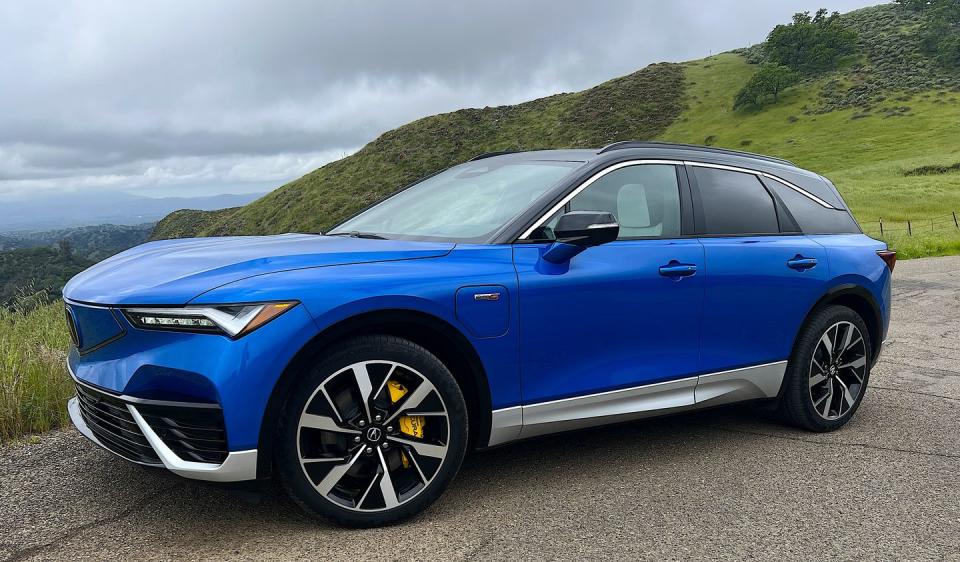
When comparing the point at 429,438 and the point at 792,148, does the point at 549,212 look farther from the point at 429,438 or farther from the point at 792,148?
the point at 792,148

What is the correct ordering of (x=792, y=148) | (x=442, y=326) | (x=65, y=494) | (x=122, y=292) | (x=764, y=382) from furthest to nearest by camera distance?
(x=792, y=148)
(x=764, y=382)
(x=65, y=494)
(x=442, y=326)
(x=122, y=292)

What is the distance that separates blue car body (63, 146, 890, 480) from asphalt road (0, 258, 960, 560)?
356 millimetres

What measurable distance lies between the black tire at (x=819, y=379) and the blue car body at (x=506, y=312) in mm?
113

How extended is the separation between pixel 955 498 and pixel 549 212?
2.38 metres

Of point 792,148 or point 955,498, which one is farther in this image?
point 792,148

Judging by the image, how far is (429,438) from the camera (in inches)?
121

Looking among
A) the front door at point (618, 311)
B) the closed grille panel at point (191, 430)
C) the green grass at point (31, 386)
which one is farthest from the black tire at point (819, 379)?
the green grass at point (31, 386)

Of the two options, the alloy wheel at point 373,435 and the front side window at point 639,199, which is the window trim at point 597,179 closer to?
the front side window at point 639,199

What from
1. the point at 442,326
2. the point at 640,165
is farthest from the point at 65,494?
the point at 640,165

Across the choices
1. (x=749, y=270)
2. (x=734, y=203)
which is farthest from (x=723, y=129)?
(x=749, y=270)

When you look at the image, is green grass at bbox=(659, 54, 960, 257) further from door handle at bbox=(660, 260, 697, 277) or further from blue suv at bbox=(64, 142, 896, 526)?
door handle at bbox=(660, 260, 697, 277)

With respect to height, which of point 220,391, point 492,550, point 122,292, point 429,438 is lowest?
point 492,550

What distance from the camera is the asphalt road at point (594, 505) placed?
9.48ft

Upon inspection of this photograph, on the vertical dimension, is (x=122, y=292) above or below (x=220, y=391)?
above
